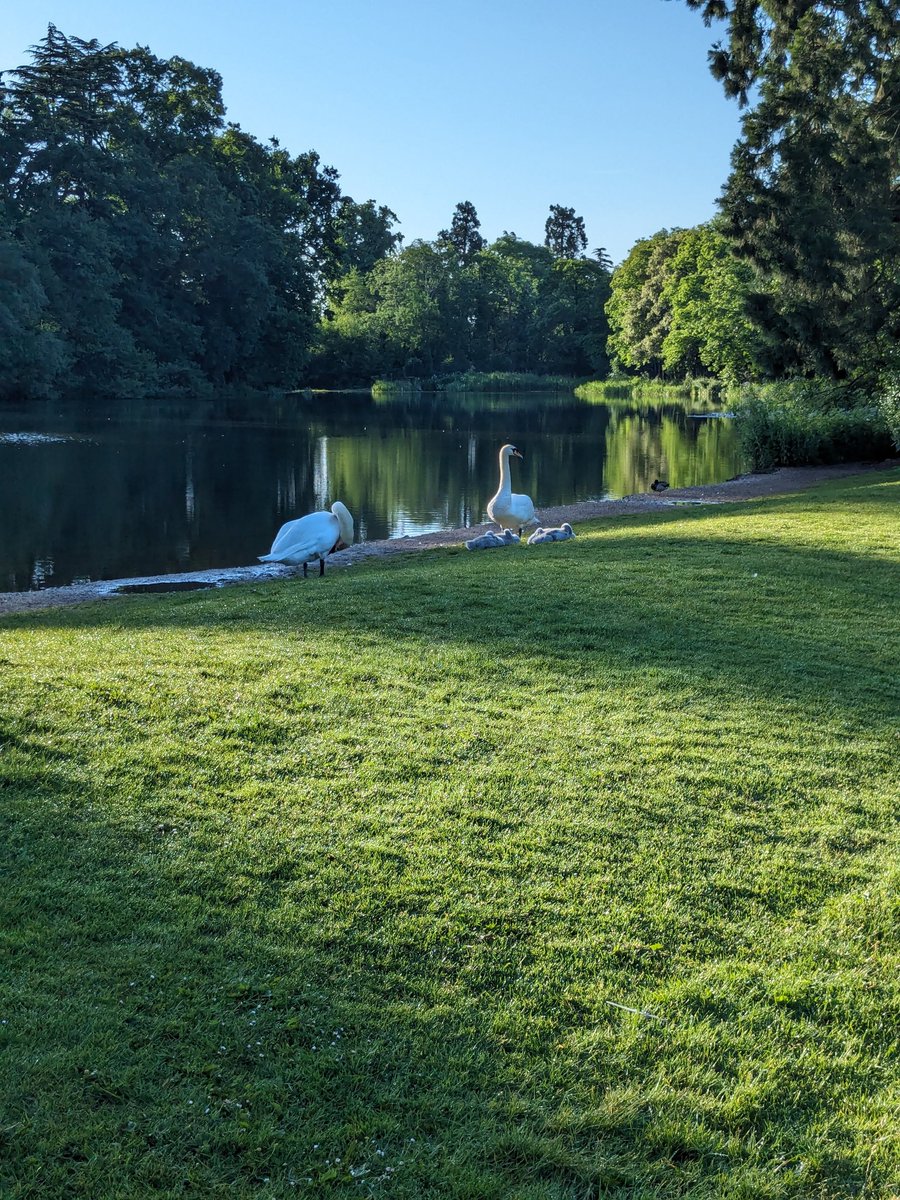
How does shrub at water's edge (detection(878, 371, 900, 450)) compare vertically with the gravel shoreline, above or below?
above

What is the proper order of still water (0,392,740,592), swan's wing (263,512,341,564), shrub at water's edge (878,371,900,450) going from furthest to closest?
shrub at water's edge (878,371,900,450) < still water (0,392,740,592) < swan's wing (263,512,341,564)

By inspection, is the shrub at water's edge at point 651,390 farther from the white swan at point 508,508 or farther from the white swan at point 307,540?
the white swan at point 307,540

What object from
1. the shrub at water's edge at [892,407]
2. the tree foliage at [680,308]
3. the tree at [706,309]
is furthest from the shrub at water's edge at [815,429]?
the tree foliage at [680,308]

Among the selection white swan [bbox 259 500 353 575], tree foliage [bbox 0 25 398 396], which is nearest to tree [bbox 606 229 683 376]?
tree foliage [bbox 0 25 398 396]

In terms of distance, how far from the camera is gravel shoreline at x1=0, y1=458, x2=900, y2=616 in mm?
13961

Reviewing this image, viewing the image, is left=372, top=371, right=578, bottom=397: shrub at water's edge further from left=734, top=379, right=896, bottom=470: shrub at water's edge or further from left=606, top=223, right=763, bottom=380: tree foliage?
left=734, top=379, right=896, bottom=470: shrub at water's edge

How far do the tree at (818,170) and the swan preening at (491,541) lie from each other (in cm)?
1066

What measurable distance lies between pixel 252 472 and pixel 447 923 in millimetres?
26972

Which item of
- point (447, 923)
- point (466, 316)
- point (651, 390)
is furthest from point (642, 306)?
point (447, 923)

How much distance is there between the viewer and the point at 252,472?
2980cm

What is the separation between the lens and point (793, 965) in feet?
12.4

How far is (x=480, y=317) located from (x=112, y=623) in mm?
102671

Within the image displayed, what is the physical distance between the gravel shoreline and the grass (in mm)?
6617

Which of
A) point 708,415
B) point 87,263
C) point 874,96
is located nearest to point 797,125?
point 874,96
